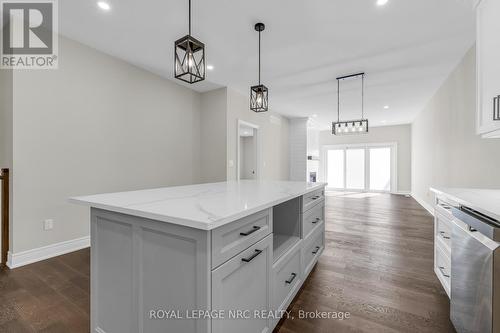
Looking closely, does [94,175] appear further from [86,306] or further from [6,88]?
[86,306]

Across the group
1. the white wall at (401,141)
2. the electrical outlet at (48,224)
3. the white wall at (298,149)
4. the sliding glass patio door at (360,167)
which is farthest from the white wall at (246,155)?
the electrical outlet at (48,224)

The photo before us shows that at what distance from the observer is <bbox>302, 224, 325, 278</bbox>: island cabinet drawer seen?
2032 mm

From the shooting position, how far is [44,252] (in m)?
2.65

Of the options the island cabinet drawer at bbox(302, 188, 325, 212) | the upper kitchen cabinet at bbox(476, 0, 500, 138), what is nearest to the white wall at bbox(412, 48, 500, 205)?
the upper kitchen cabinet at bbox(476, 0, 500, 138)

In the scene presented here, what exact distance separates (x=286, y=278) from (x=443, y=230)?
1.36 meters

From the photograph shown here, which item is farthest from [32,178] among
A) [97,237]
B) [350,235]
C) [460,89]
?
[460,89]

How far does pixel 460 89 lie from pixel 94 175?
18.2 ft

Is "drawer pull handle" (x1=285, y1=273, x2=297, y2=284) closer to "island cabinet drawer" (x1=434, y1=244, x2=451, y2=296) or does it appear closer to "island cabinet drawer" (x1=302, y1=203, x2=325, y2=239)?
"island cabinet drawer" (x1=302, y1=203, x2=325, y2=239)

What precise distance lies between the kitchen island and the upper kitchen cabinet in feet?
5.27

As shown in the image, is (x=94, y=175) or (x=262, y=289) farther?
(x=94, y=175)

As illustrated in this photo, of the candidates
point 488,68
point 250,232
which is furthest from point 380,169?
point 250,232

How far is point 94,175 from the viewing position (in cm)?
309

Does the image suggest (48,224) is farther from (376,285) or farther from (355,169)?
(355,169)

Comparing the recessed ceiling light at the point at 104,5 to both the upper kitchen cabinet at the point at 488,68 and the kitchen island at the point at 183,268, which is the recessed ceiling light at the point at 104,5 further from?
the upper kitchen cabinet at the point at 488,68
